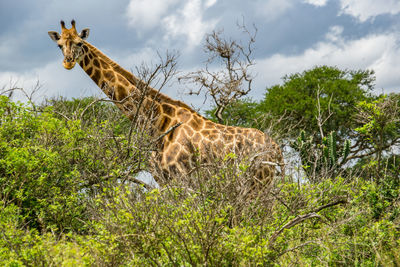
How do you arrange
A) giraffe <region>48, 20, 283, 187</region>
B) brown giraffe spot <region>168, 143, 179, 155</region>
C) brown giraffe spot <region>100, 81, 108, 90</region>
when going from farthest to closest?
brown giraffe spot <region>100, 81, 108, 90</region>, brown giraffe spot <region>168, 143, 179, 155</region>, giraffe <region>48, 20, 283, 187</region>

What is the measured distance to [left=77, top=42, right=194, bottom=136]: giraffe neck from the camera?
850 cm

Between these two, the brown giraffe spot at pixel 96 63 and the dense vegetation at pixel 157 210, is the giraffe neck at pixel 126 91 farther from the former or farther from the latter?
the dense vegetation at pixel 157 210

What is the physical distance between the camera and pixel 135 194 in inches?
219

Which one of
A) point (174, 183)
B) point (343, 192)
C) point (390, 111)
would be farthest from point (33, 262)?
point (390, 111)

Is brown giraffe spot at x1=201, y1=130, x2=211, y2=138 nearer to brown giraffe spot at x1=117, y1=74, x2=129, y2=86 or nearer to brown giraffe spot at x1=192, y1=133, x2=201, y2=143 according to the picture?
brown giraffe spot at x1=192, y1=133, x2=201, y2=143

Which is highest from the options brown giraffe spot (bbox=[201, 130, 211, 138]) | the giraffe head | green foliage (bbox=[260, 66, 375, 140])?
green foliage (bbox=[260, 66, 375, 140])

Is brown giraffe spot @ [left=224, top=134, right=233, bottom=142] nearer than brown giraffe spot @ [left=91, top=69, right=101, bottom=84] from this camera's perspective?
Yes

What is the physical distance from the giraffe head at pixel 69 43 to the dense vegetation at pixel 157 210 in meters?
1.49

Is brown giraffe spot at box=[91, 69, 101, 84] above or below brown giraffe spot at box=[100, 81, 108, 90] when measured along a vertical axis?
above

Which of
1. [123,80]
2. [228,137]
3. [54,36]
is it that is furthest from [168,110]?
[54,36]

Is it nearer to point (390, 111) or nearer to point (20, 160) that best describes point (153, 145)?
point (20, 160)

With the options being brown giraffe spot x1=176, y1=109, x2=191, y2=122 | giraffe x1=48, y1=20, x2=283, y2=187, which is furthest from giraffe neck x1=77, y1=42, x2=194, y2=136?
brown giraffe spot x1=176, y1=109, x2=191, y2=122

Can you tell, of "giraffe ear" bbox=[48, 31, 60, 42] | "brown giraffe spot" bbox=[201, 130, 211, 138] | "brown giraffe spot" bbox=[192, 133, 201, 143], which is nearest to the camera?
"brown giraffe spot" bbox=[192, 133, 201, 143]

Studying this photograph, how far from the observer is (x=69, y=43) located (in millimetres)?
8969
